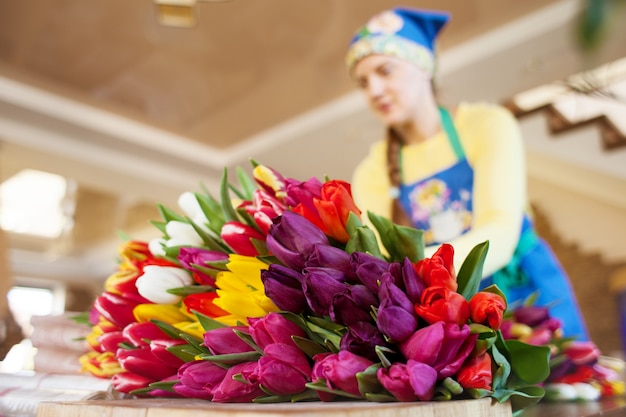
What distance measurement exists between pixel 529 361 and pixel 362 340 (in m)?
0.12

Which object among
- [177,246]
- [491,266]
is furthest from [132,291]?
[491,266]

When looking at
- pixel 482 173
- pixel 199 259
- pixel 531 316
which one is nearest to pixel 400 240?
pixel 199 259

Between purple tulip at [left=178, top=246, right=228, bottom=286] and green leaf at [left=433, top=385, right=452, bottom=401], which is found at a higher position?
purple tulip at [left=178, top=246, right=228, bottom=286]

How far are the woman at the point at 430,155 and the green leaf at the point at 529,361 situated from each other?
0.42 m

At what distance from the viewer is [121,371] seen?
0.39 m

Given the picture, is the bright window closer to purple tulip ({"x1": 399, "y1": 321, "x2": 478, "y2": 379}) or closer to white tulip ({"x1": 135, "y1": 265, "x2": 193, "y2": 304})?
white tulip ({"x1": 135, "y1": 265, "x2": 193, "y2": 304})

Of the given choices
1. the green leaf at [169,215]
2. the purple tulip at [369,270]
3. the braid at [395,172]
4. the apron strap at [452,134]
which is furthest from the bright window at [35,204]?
the purple tulip at [369,270]

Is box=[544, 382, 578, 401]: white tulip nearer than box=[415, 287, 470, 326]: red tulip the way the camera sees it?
No

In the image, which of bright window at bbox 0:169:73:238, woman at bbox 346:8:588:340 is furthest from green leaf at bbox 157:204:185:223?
bright window at bbox 0:169:73:238

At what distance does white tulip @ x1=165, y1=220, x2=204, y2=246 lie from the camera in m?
0.39

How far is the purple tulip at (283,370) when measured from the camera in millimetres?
272

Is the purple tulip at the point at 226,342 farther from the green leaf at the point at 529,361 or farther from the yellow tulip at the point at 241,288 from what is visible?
the green leaf at the point at 529,361

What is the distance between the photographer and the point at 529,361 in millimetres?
321

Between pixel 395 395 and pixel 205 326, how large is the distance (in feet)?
0.42
